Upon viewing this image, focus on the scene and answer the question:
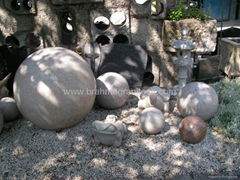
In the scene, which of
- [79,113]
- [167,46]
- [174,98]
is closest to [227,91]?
[174,98]

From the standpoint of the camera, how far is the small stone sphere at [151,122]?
4172 mm

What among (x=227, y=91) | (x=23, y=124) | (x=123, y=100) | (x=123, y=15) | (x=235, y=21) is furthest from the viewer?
(x=235, y=21)

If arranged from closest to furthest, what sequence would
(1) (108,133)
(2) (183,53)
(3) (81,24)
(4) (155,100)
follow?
(1) (108,133) → (4) (155,100) → (2) (183,53) → (3) (81,24)

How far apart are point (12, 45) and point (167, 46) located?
12.4ft

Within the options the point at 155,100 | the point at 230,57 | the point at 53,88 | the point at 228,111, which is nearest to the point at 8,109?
the point at 53,88

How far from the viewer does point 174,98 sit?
566 cm

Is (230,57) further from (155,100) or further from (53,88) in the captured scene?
(53,88)

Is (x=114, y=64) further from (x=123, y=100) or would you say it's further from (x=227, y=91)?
(x=227, y=91)

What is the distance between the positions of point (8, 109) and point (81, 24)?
275cm

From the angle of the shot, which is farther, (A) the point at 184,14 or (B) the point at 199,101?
(A) the point at 184,14

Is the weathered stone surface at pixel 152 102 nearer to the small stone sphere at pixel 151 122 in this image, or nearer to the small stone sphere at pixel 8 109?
the small stone sphere at pixel 151 122

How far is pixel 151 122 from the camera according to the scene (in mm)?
4172

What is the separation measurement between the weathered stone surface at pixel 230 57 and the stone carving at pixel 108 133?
13.6 feet

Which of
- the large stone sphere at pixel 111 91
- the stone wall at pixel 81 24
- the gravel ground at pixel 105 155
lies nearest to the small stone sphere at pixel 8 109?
the gravel ground at pixel 105 155
